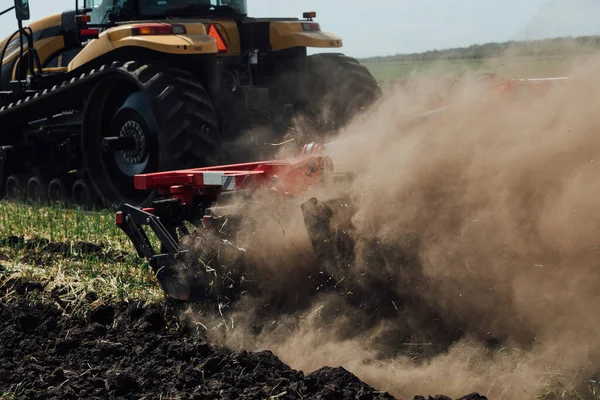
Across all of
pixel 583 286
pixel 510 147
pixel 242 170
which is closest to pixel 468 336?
pixel 583 286

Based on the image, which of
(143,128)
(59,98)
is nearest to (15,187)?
(59,98)

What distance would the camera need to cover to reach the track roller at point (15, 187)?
11.8 m

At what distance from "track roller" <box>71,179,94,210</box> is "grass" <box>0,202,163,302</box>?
792mm

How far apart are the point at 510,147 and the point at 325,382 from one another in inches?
65.8

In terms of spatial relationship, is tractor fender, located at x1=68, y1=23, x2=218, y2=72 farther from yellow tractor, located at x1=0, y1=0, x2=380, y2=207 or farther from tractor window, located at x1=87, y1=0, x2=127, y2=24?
tractor window, located at x1=87, y1=0, x2=127, y2=24

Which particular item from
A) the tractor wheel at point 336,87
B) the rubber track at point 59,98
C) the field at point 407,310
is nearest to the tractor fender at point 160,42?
the rubber track at point 59,98

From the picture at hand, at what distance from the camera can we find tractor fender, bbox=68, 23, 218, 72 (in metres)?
8.65

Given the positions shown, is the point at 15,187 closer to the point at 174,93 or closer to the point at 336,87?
the point at 174,93

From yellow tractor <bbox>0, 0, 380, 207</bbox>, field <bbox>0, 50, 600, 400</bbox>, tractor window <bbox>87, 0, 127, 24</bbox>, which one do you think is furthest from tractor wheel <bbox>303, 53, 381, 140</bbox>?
field <bbox>0, 50, 600, 400</bbox>

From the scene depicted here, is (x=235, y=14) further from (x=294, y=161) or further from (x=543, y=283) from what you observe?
(x=543, y=283)

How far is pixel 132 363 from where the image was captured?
16.2ft

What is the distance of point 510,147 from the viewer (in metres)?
5.08

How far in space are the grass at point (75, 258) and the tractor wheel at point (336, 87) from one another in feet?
8.12

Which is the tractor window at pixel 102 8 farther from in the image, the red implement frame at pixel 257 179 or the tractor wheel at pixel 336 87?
the red implement frame at pixel 257 179
